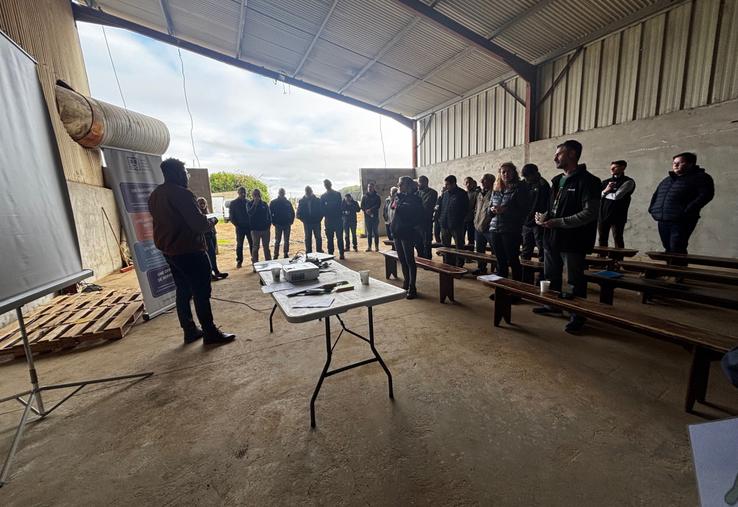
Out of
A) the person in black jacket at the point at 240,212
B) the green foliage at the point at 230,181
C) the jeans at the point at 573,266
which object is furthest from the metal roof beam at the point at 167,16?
the green foliage at the point at 230,181

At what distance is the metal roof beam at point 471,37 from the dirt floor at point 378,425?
5.87 meters

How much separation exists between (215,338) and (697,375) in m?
3.57

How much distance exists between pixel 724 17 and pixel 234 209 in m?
8.36

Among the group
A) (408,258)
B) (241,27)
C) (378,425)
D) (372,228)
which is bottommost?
(378,425)

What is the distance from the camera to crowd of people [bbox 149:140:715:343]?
2.59 metres

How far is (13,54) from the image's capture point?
5.45ft

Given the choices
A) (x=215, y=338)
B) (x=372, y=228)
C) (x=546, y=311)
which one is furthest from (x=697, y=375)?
(x=372, y=228)

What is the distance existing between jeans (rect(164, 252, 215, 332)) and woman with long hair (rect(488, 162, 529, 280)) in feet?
10.3

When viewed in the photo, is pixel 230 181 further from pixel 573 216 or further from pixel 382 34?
pixel 573 216

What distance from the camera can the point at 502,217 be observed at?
11.5 feet

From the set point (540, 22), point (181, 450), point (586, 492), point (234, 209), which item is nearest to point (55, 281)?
point (181, 450)

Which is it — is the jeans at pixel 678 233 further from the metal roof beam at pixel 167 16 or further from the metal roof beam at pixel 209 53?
the metal roof beam at pixel 167 16

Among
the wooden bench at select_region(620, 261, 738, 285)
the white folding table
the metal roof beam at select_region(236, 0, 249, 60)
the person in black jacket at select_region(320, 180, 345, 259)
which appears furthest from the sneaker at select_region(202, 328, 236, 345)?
the metal roof beam at select_region(236, 0, 249, 60)

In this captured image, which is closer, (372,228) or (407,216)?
(407,216)
